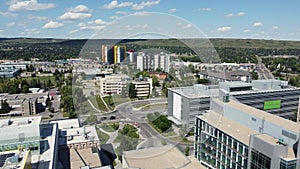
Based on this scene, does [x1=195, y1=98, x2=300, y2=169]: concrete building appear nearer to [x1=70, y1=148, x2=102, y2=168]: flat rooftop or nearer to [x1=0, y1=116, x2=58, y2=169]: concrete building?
[x1=70, y1=148, x2=102, y2=168]: flat rooftop

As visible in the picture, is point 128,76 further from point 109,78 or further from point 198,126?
point 198,126

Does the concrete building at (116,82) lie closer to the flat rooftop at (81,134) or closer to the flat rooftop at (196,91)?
the flat rooftop at (81,134)

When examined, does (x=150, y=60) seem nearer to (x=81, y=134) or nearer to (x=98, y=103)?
(x=98, y=103)

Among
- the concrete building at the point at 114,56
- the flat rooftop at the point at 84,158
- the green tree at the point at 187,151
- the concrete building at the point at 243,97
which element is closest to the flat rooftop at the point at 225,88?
the concrete building at the point at 243,97

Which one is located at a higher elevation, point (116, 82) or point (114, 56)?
point (114, 56)

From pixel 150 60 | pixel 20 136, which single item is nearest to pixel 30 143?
pixel 20 136

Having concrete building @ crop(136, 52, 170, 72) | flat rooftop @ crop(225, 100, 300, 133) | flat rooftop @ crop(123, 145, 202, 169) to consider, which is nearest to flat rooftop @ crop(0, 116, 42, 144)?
flat rooftop @ crop(123, 145, 202, 169)
